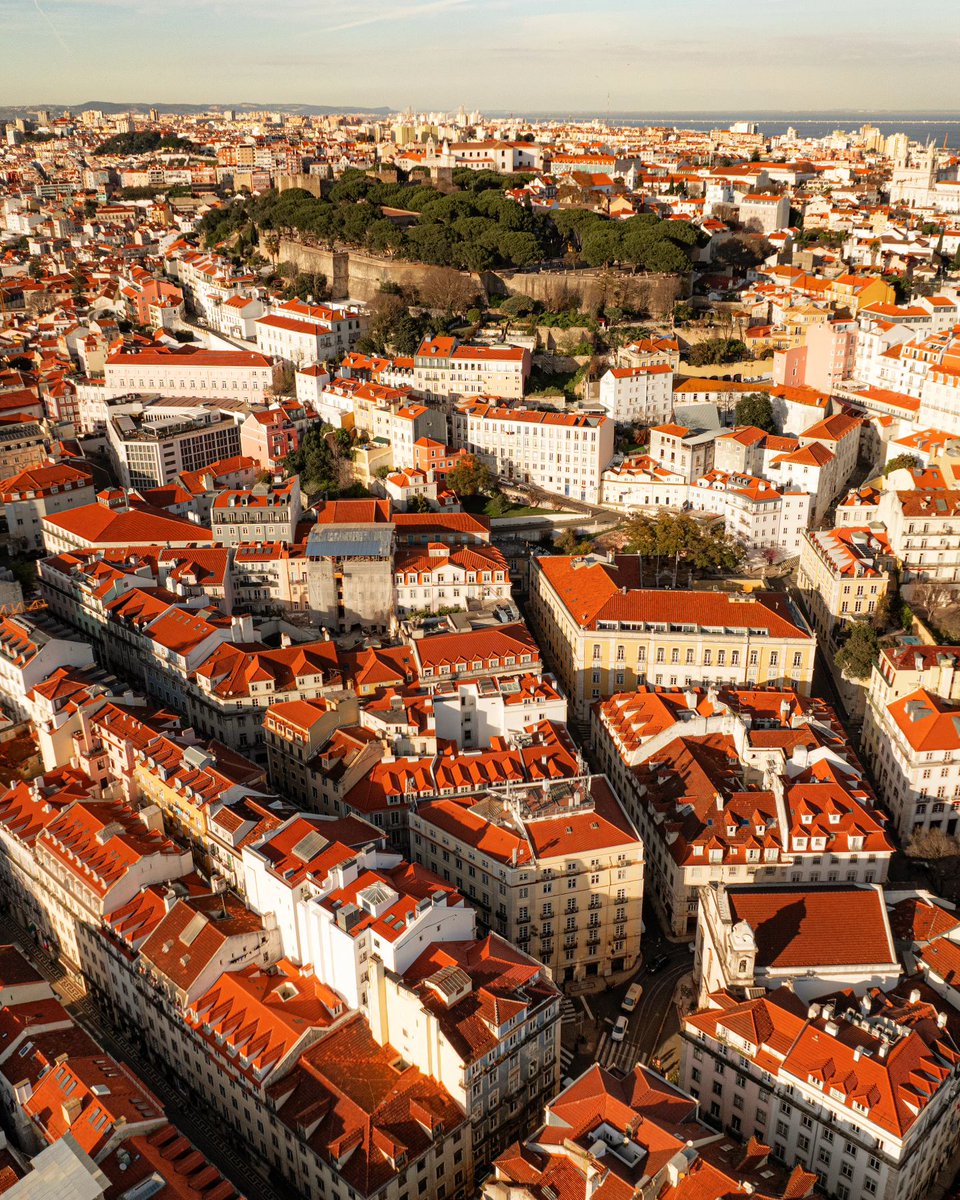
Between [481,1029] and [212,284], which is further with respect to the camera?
[212,284]

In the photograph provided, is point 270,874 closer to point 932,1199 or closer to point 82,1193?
point 82,1193

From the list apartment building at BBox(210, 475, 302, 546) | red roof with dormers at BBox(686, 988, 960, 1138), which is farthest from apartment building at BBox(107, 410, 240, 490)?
red roof with dormers at BBox(686, 988, 960, 1138)

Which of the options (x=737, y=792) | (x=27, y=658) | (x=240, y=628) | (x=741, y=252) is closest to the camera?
(x=737, y=792)

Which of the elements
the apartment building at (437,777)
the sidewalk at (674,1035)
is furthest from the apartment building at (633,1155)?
the apartment building at (437,777)

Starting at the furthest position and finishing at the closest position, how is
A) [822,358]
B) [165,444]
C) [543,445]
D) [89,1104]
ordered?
[822,358], [165,444], [543,445], [89,1104]

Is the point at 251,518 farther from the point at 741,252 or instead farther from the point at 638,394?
the point at 741,252

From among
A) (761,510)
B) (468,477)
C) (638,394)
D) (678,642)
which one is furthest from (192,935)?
(638,394)

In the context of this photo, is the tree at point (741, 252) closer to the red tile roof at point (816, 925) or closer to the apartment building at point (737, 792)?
the apartment building at point (737, 792)
